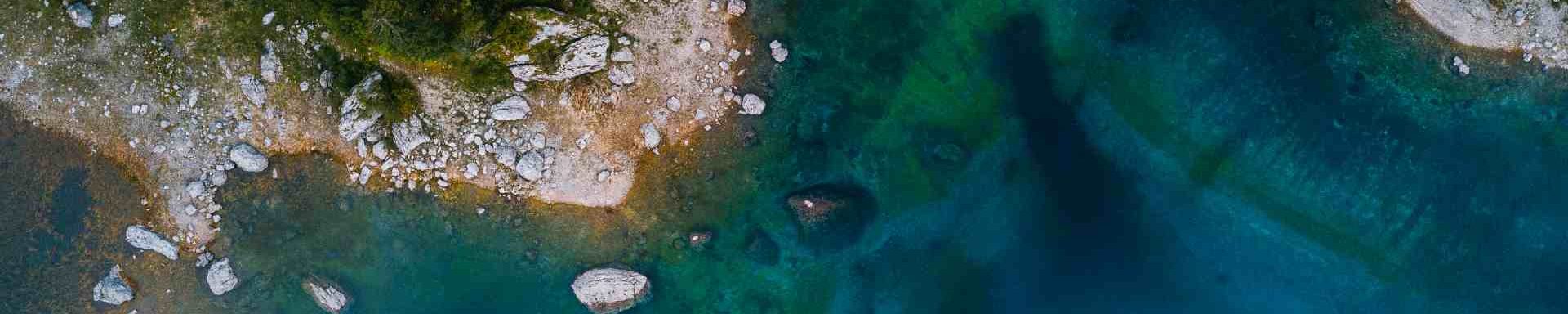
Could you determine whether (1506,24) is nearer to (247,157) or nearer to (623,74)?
(623,74)

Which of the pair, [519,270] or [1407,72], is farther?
[519,270]

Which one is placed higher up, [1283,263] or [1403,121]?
[1403,121]

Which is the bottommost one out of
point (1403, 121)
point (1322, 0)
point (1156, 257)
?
point (1156, 257)

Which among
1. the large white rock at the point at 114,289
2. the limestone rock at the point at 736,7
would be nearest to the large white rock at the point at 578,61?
the limestone rock at the point at 736,7

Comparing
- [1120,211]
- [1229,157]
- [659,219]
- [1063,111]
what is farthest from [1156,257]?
[659,219]

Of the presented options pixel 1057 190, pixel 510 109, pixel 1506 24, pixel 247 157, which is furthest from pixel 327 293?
pixel 1506 24

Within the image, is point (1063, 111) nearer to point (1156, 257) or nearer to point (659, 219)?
point (1156, 257)

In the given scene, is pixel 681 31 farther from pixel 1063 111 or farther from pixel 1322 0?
pixel 1322 0

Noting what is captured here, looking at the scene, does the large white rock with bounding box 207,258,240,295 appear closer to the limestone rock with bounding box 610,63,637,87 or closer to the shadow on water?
the limestone rock with bounding box 610,63,637,87

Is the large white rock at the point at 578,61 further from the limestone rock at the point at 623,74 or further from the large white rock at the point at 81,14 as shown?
the large white rock at the point at 81,14
